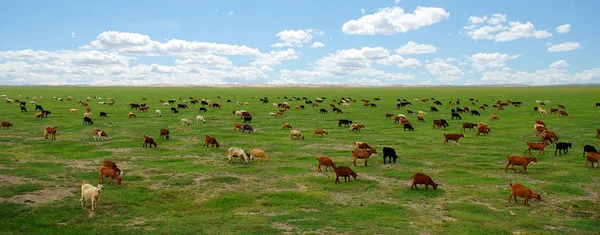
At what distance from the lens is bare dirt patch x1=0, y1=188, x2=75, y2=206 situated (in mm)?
14173

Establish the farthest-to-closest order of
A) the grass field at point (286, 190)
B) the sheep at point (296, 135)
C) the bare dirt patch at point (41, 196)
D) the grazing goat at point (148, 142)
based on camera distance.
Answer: the sheep at point (296, 135), the grazing goat at point (148, 142), the bare dirt patch at point (41, 196), the grass field at point (286, 190)

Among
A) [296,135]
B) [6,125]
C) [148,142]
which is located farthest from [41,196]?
[6,125]

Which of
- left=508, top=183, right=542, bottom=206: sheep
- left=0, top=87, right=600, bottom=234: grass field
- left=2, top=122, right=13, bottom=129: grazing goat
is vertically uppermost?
left=2, top=122, right=13, bottom=129: grazing goat

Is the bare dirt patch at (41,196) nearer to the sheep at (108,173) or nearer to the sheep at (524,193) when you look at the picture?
the sheep at (108,173)

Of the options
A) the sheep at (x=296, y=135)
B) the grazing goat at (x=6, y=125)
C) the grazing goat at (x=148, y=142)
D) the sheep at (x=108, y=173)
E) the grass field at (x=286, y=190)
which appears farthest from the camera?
the grazing goat at (x=6, y=125)

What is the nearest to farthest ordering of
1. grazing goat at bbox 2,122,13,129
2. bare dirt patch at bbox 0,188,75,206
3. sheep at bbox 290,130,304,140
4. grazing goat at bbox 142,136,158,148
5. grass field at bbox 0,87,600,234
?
grass field at bbox 0,87,600,234 < bare dirt patch at bbox 0,188,75,206 < grazing goat at bbox 142,136,158,148 < sheep at bbox 290,130,304,140 < grazing goat at bbox 2,122,13,129

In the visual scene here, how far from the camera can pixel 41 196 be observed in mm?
14727

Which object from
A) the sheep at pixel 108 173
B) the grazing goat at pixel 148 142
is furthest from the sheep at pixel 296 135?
the sheep at pixel 108 173

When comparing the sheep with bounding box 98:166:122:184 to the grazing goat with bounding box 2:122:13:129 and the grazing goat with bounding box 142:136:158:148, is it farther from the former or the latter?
the grazing goat with bounding box 2:122:13:129

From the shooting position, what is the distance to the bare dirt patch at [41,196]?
46.5ft

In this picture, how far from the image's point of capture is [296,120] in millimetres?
42188

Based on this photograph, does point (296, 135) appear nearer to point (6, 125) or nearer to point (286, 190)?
point (286, 190)

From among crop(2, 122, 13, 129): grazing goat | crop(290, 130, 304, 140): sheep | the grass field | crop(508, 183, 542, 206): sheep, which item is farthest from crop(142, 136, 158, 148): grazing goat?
crop(508, 183, 542, 206): sheep

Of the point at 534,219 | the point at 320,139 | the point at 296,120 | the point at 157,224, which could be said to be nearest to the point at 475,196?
the point at 534,219
